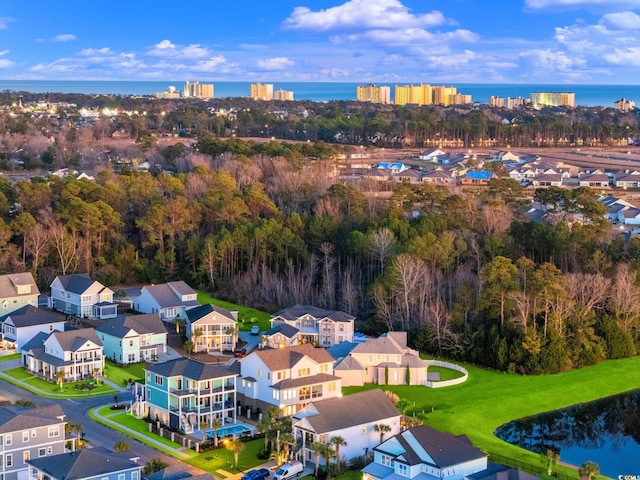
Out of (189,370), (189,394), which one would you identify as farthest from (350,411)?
(189,370)

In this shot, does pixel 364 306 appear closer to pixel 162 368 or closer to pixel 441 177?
pixel 162 368

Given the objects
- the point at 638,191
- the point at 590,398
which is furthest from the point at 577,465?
the point at 638,191

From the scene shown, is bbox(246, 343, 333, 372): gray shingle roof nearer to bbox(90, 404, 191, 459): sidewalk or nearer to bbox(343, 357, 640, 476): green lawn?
bbox(343, 357, 640, 476): green lawn

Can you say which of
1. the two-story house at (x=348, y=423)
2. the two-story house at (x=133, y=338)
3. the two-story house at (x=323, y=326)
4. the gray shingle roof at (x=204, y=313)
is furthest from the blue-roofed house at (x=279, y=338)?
the two-story house at (x=348, y=423)

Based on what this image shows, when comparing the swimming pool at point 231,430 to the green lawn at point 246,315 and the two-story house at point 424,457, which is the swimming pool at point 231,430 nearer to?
the two-story house at point 424,457

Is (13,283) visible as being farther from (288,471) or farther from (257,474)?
(288,471)

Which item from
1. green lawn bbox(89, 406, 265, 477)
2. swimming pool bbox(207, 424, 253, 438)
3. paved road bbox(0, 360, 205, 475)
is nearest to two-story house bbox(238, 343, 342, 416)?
swimming pool bbox(207, 424, 253, 438)
